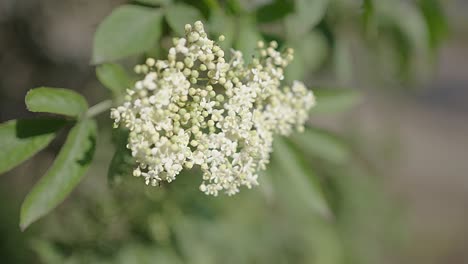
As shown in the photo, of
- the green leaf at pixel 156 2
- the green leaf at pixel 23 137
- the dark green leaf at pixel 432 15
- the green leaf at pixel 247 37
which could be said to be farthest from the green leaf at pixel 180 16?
the dark green leaf at pixel 432 15

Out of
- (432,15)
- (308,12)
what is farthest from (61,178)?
(432,15)

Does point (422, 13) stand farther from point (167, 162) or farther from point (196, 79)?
point (167, 162)

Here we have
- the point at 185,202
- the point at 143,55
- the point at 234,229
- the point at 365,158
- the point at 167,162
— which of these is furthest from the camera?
the point at 365,158

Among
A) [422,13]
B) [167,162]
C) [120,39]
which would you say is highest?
[422,13]

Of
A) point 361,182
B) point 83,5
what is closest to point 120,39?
point 83,5

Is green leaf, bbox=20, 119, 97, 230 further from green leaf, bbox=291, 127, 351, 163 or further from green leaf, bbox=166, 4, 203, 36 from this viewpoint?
green leaf, bbox=291, 127, 351, 163

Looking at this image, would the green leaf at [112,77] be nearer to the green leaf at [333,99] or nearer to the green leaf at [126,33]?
the green leaf at [126,33]

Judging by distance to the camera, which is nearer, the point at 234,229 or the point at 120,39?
the point at 120,39
